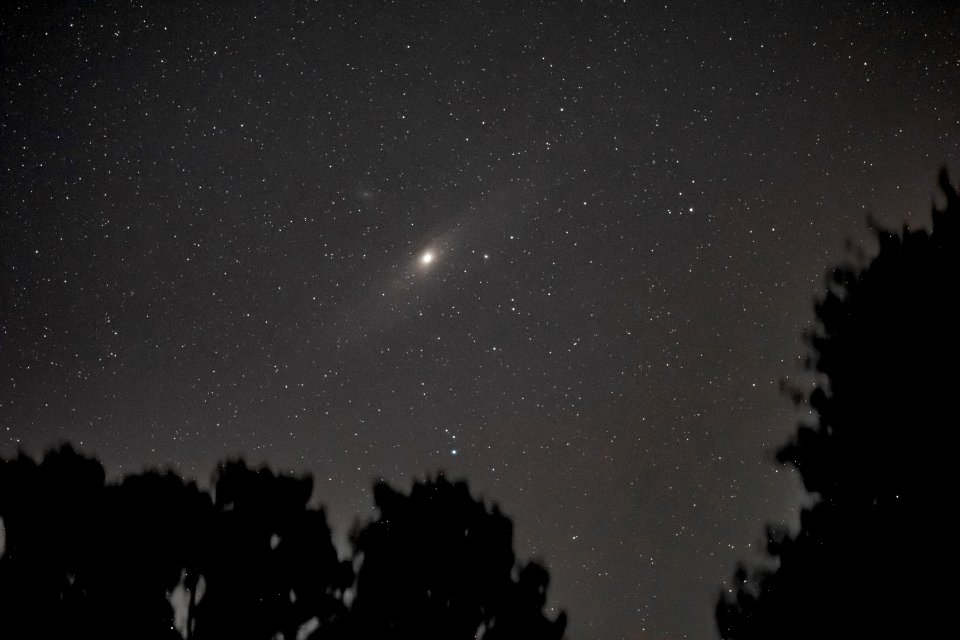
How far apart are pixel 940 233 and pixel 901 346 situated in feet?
6.92

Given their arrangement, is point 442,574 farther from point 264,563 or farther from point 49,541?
point 49,541

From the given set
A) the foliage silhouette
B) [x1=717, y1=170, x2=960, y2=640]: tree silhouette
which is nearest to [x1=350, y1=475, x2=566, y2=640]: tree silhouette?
the foliage silhouette

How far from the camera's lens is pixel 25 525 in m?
11.5

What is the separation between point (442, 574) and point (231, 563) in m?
4.50

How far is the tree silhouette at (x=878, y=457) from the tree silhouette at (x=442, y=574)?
4.94m

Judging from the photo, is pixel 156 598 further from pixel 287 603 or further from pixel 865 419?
pixel 865 419

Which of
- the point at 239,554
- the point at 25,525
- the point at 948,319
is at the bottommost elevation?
the point at 948,319

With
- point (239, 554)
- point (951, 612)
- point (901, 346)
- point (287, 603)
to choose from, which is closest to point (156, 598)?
point (239, 554)

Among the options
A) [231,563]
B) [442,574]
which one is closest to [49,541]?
[231,563]

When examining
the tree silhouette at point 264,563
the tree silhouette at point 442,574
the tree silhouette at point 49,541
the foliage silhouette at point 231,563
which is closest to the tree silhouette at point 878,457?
the tree silhouette at point 442,574

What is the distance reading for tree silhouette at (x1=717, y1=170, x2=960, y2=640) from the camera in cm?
951

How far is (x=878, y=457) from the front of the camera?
10562 millimetres

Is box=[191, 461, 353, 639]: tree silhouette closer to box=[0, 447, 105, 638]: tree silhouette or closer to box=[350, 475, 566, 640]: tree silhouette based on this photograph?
box=[350, 475, 566, 640]: tree silhouette

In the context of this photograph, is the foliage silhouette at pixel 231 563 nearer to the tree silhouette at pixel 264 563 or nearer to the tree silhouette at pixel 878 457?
the tree silhouette at pixel 264 563
